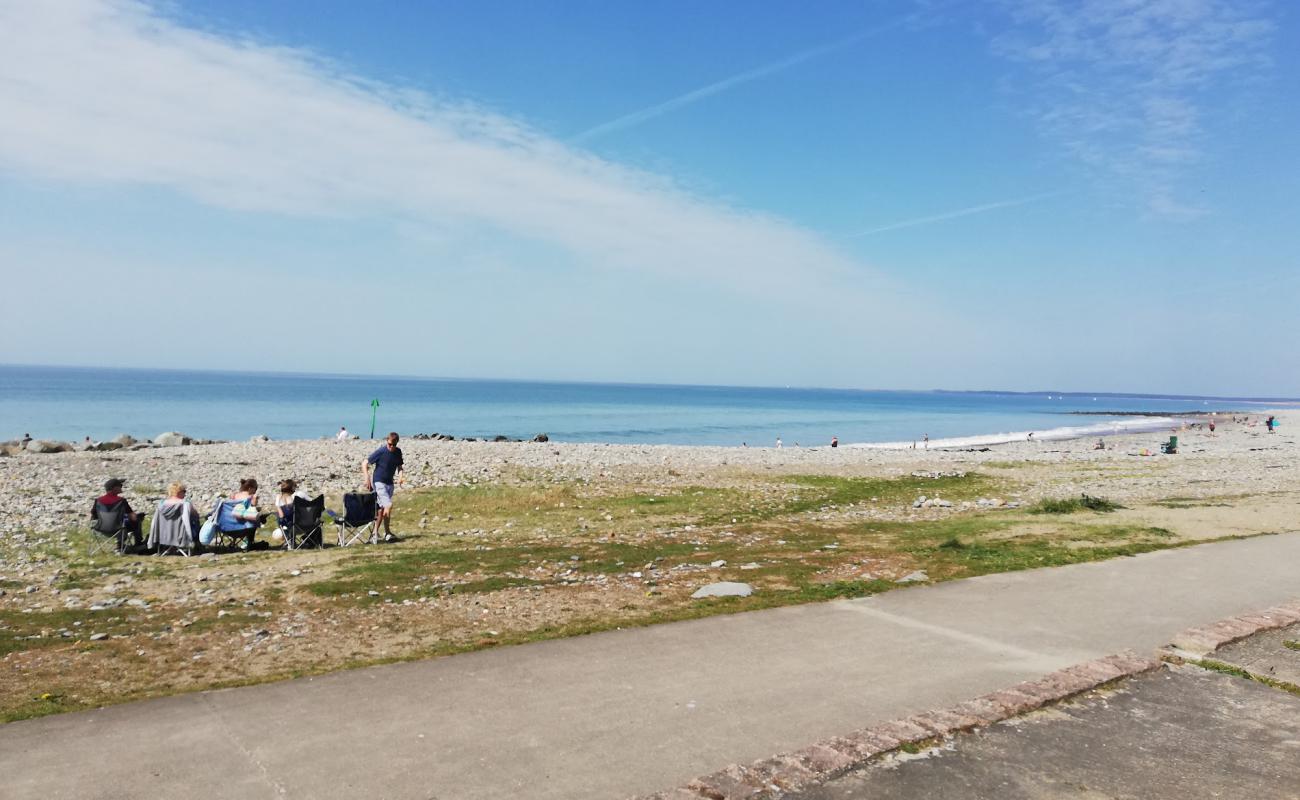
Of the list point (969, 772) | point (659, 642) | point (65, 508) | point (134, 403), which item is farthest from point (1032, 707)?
point (134, 403)

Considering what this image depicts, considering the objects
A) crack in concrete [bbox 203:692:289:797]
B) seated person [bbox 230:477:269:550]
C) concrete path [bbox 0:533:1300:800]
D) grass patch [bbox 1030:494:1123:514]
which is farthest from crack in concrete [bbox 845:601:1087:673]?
seated person [bbox 230:477:269:550]

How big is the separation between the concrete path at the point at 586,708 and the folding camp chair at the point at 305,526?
9.00m

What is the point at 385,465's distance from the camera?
1580cm

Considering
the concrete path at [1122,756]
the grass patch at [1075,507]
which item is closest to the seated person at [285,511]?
the concrete path at [1122,756]

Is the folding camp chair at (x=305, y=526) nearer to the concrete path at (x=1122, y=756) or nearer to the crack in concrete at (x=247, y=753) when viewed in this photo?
the crack in concrete at (x=247, y=753)

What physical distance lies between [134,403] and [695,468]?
353 ft

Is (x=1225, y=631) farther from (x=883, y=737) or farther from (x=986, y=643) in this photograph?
(x=883, y=737)

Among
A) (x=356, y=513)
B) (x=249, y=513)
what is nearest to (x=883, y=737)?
(x=356, y=513)

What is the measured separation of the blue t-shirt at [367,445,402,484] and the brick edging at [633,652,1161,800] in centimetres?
1208

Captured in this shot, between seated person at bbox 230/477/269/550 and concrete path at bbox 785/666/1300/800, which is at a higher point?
concrete path at bbox 785/666/1300/800

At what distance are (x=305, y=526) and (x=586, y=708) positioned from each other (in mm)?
10781

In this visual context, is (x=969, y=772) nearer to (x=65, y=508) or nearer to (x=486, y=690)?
(x=486, y=690)

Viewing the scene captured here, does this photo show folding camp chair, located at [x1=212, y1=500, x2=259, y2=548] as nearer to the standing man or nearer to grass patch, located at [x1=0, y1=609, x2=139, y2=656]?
the standing man

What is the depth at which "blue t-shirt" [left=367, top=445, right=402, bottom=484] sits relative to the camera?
15.7 meters
